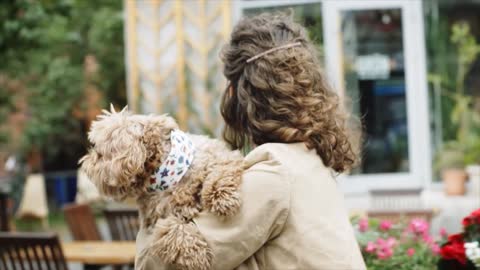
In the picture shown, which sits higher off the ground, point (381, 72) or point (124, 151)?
point (381, 72)

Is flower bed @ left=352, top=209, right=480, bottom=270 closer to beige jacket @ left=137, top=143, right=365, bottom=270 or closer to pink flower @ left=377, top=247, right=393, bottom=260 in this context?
pink flower @ left=377, top=247, right=393, bottom=260

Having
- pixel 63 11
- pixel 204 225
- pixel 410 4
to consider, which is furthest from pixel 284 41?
pixel 410 4

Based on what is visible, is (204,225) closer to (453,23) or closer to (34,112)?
(453,23)

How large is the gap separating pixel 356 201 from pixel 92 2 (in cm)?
935

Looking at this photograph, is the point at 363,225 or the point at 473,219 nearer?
the point at 473,219

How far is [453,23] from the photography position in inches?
393

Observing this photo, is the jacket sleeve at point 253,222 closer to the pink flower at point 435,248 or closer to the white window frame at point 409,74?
the pink flower at point 435,248

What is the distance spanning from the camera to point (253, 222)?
1.95 m

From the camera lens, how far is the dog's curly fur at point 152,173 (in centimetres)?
198

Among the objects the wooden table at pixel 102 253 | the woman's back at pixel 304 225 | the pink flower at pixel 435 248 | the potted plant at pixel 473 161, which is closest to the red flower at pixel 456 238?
the pink flower at pixel 435 248

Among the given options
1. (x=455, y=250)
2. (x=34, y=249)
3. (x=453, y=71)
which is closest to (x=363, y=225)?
(x=455, y=250)

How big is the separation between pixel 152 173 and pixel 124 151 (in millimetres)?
111

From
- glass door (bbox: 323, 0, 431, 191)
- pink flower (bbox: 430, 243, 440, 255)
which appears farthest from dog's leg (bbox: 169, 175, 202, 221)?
glass door (bbox: 323, 0, 431, 191)

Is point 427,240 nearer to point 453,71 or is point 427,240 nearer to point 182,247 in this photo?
point 182,247
